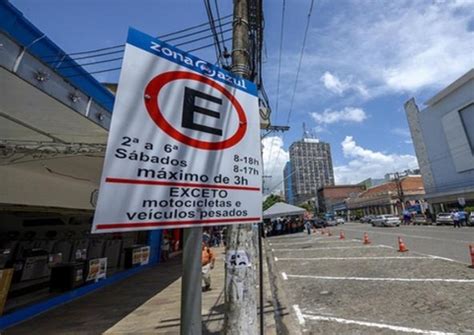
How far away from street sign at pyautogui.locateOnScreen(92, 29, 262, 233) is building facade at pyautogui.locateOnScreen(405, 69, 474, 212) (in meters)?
38.9

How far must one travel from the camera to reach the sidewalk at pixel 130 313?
15.3 feet

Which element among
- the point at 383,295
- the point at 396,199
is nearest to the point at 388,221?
the point at 396,199

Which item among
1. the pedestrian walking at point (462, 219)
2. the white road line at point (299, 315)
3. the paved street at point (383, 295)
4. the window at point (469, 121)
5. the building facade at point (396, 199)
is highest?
the window at point (469, 121)

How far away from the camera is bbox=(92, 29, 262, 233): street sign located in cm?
108

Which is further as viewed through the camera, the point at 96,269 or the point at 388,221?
the point at 388,221

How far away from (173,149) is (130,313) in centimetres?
567

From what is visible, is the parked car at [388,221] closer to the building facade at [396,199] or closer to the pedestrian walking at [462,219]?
the pedestrian walking at [462,219]

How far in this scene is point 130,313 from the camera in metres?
5.53

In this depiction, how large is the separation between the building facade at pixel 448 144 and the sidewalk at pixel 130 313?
36197mm

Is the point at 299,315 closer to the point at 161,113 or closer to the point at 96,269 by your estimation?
the point at 161,113

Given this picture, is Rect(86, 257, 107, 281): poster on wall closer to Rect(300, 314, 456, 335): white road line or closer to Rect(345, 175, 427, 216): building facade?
Rect(300, 314, 456, 335): white road line

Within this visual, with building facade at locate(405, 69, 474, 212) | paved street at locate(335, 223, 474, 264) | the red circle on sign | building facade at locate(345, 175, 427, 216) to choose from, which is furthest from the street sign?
building facade at locate(345, 175, 427, 216)

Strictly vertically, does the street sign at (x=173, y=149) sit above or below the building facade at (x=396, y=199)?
below

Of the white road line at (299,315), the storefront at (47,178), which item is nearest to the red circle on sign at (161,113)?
the storefront at (47,178)
